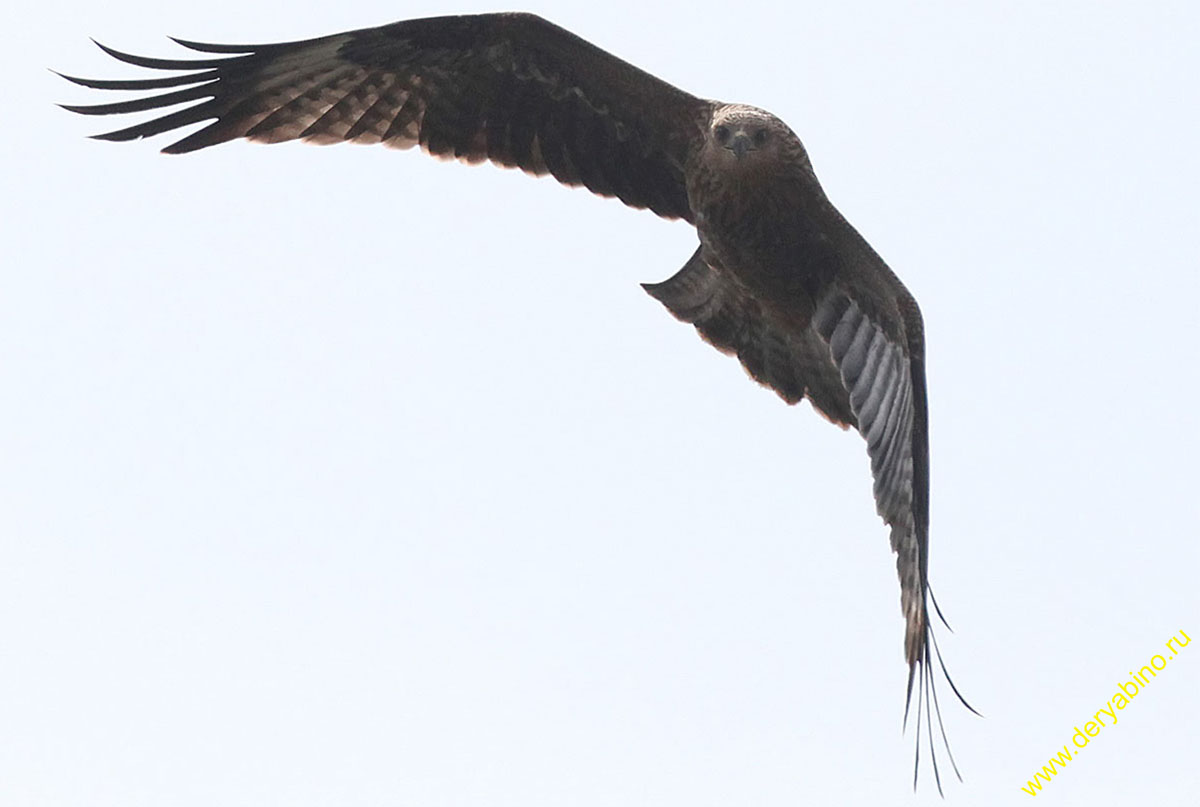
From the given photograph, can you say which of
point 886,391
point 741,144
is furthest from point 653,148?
point 886,391

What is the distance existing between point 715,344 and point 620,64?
1.30 meters

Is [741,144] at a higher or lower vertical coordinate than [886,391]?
higher

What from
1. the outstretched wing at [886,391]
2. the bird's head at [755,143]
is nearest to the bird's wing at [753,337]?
the outstretched wing at [886,391]

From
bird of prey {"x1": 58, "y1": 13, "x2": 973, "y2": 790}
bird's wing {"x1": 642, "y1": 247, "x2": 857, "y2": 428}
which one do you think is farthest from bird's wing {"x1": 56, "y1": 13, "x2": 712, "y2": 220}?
bird's wing {"x1": 642, "y1": 247, "x2": 857, "y2": 428}

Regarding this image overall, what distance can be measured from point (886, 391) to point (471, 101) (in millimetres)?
2353

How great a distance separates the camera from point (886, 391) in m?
7.13

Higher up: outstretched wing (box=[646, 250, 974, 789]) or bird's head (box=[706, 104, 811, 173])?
bird's head (box=[706, 104, 811, 173])

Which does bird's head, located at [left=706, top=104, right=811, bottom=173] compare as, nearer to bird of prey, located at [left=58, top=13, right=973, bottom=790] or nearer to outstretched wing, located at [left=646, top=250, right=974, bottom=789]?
bird of prey, located at [left=58, top=13, right=973, bottom=790]

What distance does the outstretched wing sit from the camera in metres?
7.04

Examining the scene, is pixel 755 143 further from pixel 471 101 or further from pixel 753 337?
pixel 471 101

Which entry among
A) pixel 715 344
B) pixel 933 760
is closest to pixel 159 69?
pixel 715 344

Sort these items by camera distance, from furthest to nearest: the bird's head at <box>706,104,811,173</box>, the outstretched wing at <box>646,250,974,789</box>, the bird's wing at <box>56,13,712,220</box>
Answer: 1. the bird's wing at <box>56,13,712,220</box>
2. the bird's head at <box>706,104,811,173</box>
3. the outstretched wing at <box>646,250,974,789</box>

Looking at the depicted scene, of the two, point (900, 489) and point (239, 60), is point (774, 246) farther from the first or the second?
point (239, 60)

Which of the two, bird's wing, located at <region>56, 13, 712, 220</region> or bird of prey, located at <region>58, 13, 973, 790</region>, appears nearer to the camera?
bird of prey, located at <region>58, 13, 973, 790</region>
